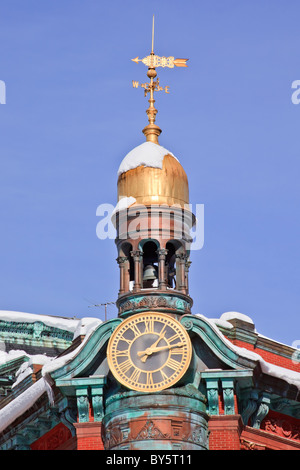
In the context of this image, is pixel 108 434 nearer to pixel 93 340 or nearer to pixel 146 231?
pixel 93 340

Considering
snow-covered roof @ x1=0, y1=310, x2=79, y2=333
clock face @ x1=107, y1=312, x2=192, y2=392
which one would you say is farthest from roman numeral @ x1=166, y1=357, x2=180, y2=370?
snow-covered roof @ x1=0, y1=310, x2=79, y2=333

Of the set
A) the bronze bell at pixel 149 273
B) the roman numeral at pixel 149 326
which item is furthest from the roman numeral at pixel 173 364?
the bronze bell at pixel 149 273

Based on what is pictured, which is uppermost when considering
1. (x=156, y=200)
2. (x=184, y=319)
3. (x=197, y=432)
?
(x=156, y=200)

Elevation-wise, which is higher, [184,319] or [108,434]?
[184,319]

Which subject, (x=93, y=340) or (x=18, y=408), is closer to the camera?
(x=93, y=340)

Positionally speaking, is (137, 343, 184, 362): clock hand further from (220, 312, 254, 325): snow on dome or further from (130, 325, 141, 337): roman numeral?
(220, 312, 254, 325): snow on dome

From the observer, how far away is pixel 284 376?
4934 centimetres

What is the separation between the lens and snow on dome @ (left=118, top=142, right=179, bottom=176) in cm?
5062

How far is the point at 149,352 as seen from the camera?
4791 centimetres

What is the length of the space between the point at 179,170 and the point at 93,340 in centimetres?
618

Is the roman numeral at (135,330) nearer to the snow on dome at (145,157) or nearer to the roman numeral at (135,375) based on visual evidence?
the roman numeral at (135,375)

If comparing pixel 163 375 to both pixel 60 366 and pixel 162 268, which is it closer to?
pixel 60 366

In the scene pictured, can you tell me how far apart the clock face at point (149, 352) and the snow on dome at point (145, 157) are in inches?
199
